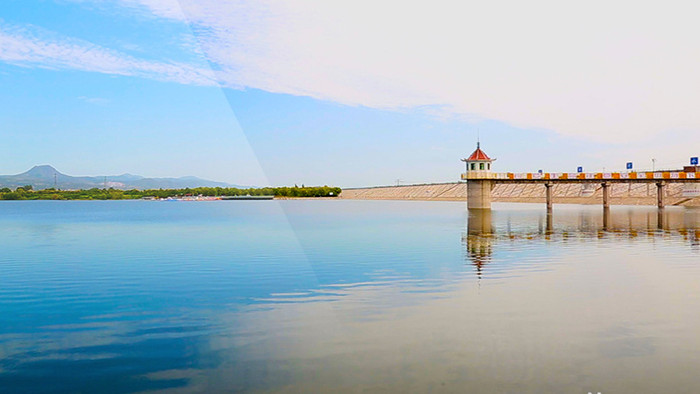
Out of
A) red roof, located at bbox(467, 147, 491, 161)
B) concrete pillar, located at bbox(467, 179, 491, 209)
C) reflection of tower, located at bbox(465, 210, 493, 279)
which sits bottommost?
reflection of tower, located at bbox(465, 210, 493, 279)

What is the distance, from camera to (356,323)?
52.4 ft

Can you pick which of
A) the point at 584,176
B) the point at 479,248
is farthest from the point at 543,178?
the point at 479,248

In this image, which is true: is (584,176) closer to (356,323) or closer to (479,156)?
(479,156)

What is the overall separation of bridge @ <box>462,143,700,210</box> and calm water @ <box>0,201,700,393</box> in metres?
70.8

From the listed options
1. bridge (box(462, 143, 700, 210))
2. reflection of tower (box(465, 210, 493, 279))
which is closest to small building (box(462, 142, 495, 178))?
bridge (box(462, 143, 700, 210))

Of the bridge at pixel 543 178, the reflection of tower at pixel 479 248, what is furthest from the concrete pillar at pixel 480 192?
the reflection of tower at pixel 479 248

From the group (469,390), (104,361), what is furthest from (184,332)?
(469,390)

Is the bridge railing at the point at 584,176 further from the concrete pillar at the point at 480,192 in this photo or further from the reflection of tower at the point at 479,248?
the reflection of tower at the point at 479,248

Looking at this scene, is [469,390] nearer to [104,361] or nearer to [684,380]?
[684,380]

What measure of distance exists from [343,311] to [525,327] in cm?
567

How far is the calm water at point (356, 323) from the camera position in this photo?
11.4m

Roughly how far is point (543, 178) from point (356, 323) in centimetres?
9268

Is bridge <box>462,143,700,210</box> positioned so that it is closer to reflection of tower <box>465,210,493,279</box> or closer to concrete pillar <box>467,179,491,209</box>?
concrete pillar <box>467,179,491,209</box>

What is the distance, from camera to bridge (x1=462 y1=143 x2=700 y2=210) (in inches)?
3912
